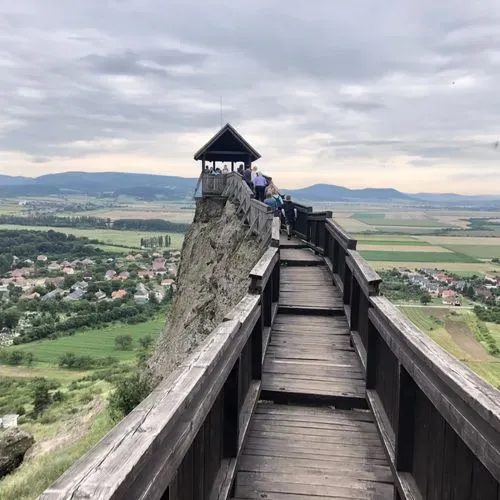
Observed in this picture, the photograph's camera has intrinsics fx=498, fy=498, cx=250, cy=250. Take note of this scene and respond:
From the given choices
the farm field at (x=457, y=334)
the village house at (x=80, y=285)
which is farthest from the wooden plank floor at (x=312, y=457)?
the village house at (x=80, y=285)

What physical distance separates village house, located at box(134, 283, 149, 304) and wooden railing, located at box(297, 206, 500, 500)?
292 ft

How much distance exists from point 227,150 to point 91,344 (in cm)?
4463

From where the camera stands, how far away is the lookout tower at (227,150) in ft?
93.3

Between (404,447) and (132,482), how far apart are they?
8.89 feet

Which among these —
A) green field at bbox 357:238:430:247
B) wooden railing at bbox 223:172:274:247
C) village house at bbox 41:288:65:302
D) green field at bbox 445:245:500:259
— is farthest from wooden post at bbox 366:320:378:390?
green field at bbox 357:238:430:247

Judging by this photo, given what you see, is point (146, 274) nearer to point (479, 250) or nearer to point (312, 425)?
point (479, 250)

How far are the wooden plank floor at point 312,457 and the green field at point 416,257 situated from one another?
297ft

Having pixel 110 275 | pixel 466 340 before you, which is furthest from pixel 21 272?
pixel 466 340

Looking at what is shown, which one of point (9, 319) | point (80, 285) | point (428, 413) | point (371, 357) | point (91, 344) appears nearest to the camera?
point (428, 413)

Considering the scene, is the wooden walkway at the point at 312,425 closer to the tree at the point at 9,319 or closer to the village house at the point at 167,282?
the tree at the point at 9,319

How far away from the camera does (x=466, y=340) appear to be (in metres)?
46.8

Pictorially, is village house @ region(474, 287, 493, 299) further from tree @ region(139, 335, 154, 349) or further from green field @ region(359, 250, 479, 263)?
tree @ region(139, 335, 154, 349)

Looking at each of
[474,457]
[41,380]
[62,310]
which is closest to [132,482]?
[474,457]

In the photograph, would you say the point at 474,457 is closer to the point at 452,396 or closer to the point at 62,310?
the point at 452,396
